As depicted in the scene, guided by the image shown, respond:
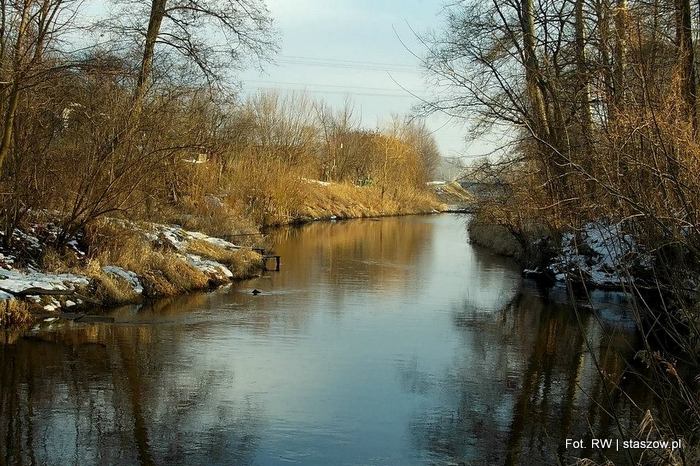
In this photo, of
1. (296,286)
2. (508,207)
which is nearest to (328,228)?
(508,207)

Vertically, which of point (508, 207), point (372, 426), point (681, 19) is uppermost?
point (681, 19)

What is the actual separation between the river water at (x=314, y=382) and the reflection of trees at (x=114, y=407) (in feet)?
0.08

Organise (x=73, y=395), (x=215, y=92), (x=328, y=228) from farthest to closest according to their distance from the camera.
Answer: (x=328, y=228)
(x=215, y=92)
(x=73, y=395)

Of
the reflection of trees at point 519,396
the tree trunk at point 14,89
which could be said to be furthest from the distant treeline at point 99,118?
the reflection of trees at point 519,396

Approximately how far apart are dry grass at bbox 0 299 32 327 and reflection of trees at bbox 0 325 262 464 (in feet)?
3.54

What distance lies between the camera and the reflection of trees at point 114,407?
6711mm

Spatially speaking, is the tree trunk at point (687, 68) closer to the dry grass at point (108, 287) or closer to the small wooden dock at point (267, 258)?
the dry grass at point (108, 287)

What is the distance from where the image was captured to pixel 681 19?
920 cm

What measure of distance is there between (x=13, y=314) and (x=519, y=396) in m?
8.17

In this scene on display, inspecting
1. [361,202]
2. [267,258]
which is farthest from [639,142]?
[361,202]

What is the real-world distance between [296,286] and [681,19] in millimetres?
10764

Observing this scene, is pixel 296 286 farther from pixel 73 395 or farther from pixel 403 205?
pixel 403 205

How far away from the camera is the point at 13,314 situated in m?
11.6

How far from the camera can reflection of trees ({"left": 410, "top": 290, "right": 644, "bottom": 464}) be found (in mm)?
7289
